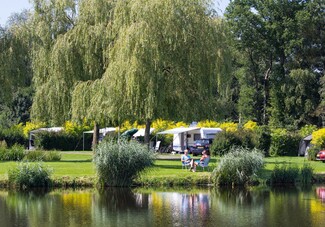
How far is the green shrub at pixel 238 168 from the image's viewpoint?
24281mm

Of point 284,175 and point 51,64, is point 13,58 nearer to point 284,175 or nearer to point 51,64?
point 51,64

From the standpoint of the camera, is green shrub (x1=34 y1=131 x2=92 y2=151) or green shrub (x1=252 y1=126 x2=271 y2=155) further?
green shrub (x1=34 y1=131 x2=92 y2=151)

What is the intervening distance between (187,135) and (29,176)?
2405cm

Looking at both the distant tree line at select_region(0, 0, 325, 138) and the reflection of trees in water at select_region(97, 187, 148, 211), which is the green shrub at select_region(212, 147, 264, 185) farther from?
the distant tree line at select_region(0, 0, 325, 138)

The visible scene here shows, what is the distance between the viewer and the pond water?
54.1 feet

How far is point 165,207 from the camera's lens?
19.0 m

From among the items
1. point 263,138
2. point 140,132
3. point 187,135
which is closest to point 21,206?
point 263,138

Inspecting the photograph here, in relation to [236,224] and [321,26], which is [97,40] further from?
[321,26]

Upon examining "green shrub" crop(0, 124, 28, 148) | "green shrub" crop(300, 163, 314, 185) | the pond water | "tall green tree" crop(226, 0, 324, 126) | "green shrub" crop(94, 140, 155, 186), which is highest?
"tall green tree" crop(226, 0, 324, 126)

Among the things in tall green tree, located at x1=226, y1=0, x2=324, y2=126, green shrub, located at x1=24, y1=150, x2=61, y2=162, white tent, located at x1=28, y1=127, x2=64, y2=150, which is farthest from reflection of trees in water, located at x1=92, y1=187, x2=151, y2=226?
tall green tree, located at x1=226, y1=0, x2=324, y2=126

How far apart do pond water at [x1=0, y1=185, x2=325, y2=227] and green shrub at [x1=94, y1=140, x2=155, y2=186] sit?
0.65m

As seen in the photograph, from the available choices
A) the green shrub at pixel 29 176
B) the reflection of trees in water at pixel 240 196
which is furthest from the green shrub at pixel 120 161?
the reflection of trees in water at pixel 240 196

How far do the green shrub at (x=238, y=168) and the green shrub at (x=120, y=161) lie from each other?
264cm

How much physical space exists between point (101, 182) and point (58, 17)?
12075 millimetres
